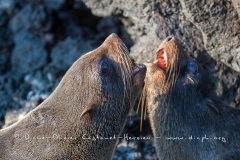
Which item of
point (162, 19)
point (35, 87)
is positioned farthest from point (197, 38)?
point (35, 87)

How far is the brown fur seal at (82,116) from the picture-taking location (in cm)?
600

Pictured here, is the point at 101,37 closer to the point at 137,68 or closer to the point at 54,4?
the point at 54,4

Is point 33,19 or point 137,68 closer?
point 137,68

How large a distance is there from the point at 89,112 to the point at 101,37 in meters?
3.06

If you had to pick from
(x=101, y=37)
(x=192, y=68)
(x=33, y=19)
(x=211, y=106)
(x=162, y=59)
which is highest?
(x=33, y=19)

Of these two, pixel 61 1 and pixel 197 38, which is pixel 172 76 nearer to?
pixel 197 38

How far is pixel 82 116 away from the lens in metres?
6.00

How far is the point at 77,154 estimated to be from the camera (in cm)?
607

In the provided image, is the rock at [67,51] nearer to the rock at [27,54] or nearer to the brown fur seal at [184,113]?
the rock at [27,54]

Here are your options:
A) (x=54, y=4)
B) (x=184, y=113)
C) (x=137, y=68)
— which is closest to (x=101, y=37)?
(x=54, y=4)

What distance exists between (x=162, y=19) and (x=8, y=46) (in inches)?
100

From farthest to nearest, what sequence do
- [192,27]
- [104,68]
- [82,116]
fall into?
[192,27] → [104,68] → [82,116]

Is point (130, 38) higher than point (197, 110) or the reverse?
higher

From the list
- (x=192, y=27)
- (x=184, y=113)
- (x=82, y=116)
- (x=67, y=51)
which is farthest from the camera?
(x=67, y=51)
